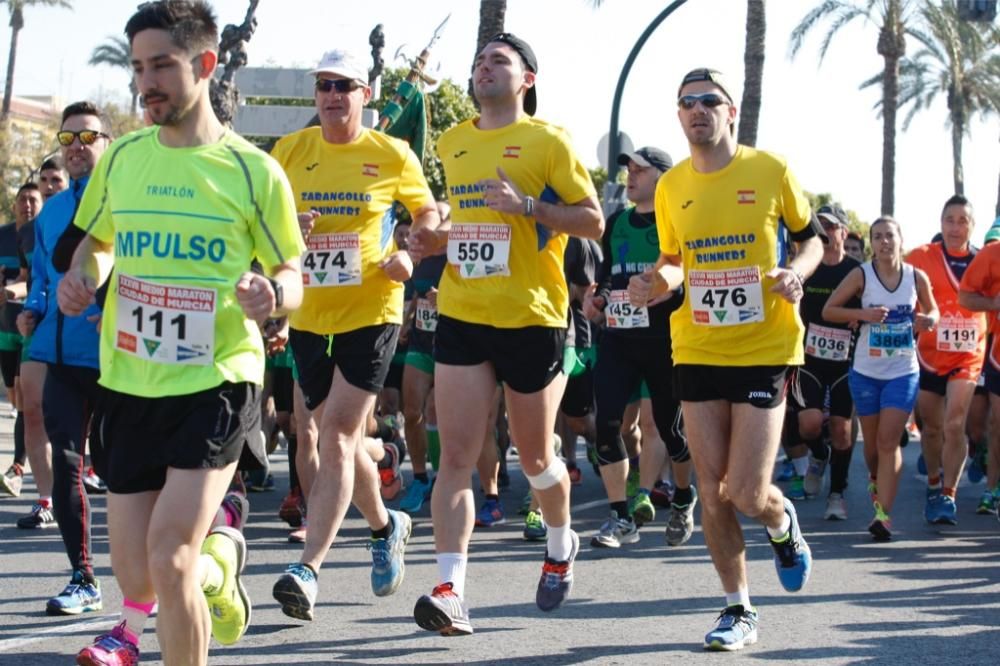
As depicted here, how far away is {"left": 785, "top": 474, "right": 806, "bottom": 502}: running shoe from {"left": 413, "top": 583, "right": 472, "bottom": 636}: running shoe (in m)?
6.49

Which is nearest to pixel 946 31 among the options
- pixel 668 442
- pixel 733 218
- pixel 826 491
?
pixel 826 491

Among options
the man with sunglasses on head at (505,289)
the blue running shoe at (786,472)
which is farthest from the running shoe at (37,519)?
the blue running shoe at (786,472)

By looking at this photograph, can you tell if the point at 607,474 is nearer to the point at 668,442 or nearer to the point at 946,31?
the point at 668,442

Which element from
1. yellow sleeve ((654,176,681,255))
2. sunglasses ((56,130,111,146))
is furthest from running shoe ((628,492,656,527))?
sunglasses ((56,130,111,146))

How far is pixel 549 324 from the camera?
6.94 meters

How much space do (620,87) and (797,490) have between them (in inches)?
410

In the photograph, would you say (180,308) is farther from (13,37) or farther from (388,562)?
(13,37)

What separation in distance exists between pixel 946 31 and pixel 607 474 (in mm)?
35274

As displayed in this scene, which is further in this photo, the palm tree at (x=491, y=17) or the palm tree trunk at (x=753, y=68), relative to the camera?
the palm tree trunk at (x=753, y=68)

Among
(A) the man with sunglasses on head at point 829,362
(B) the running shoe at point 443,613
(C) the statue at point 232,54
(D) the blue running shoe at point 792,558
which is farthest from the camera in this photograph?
(C) the statue at point 232,54

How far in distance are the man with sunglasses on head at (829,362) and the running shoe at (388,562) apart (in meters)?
4.82

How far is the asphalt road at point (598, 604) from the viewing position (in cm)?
645

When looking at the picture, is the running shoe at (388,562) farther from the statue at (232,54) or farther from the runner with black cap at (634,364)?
the statue at (232,54)

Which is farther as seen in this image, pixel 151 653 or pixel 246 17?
pixel 246 17
